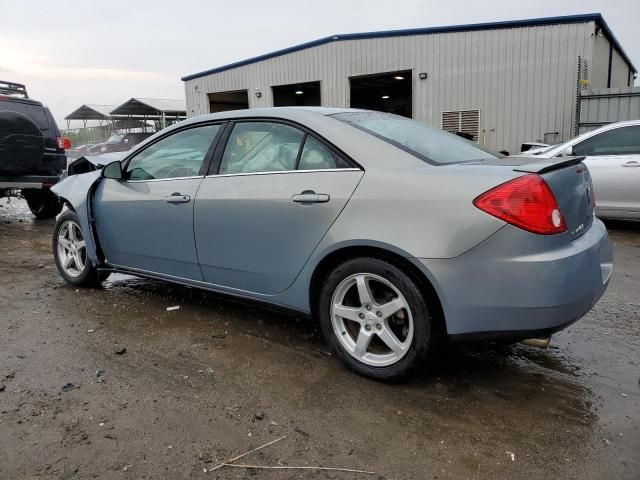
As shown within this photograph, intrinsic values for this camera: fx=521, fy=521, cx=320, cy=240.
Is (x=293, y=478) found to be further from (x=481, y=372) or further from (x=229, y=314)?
(x=229, y=314)

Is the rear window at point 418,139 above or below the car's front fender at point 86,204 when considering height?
above

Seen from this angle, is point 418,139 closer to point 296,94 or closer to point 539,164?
point 539,164

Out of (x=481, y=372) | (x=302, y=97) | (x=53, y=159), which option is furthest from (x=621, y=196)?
(x=302, y=97)

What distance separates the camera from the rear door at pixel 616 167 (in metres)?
6.78

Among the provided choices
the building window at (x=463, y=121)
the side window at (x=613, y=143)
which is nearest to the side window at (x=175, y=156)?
the side window at (x=613, y=143)

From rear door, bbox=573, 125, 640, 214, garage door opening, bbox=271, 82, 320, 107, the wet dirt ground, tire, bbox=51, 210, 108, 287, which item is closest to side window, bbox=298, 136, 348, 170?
the wet dirt ground

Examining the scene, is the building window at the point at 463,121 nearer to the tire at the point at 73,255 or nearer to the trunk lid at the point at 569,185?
the tire at the point at 73,255

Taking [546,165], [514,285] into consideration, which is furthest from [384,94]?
[514,285]

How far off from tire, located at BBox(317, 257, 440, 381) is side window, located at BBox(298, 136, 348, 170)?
0.57m

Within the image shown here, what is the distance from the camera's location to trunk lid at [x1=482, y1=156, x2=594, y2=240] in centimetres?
250

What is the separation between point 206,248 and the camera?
3436mm

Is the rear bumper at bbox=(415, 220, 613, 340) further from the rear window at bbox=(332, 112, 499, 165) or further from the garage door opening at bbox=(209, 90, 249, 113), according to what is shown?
the garage door opening at bbox=(209, 90, 249, 113)

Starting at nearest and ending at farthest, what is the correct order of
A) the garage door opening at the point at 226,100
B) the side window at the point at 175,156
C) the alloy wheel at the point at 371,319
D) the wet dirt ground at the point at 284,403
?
the wet dirt ground at the point at 284,403 → the alloy wheel at the point at 371,319 → the side window at the point at 175,156 → the garage door opening at the point at 226,100

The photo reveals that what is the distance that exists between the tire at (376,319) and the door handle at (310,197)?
38 cm
